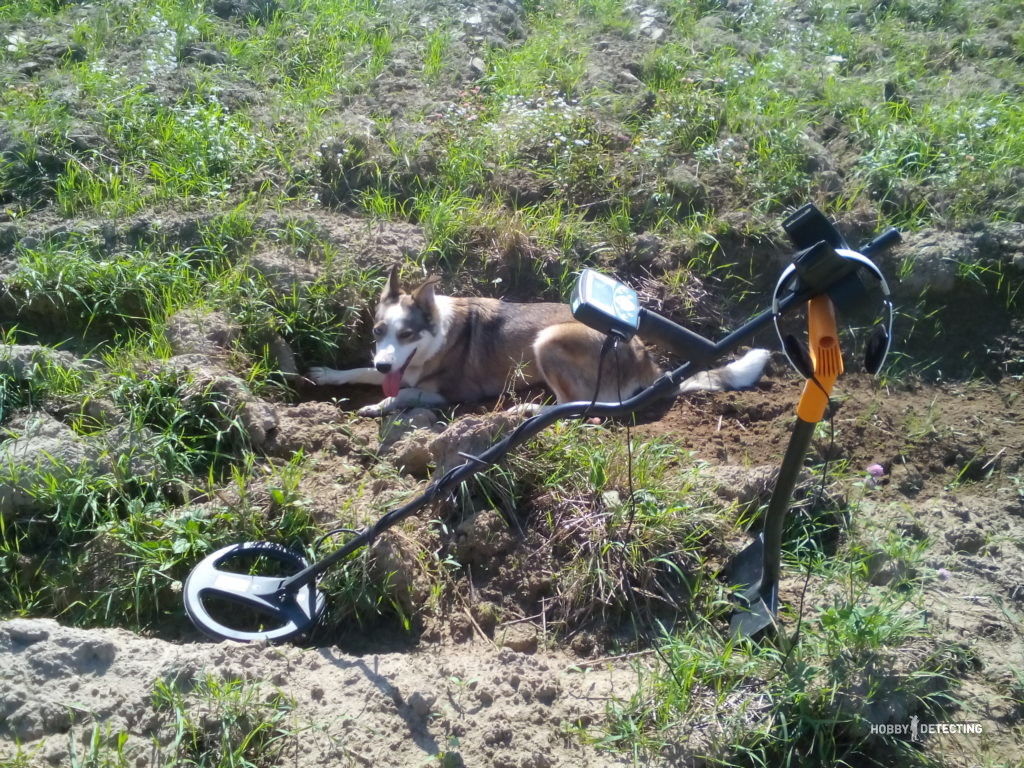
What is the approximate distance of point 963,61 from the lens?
675 centimetres

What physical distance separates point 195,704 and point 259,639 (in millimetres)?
380

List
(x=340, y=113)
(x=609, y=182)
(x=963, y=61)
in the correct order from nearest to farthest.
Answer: (x=609, y=182)
(x=340, y=113)
(x=963, y=61)

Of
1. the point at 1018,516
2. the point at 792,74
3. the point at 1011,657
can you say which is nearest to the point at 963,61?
the point at 792,74

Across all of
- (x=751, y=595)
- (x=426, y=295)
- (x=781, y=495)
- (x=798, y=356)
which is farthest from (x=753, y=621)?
(x=426, y=295)

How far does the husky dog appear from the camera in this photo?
494 cm

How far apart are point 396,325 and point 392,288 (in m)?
0.23

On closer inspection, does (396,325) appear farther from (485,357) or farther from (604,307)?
(604,307)

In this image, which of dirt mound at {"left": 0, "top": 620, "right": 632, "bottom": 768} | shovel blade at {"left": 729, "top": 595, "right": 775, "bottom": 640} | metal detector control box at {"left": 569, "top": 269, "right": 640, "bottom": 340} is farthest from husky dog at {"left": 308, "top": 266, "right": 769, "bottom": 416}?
metal detector control box at {"left": 569, "top": 269, "right": 640, "bottom": 340}

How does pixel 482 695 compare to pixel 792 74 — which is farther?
pixel 792 74

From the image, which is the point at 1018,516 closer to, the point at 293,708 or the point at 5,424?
the point at 293,708

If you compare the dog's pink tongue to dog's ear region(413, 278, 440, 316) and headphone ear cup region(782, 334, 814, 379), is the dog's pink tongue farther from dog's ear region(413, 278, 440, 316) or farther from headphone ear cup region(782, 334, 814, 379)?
headphone ear cup region(782, 334, 814, 379)

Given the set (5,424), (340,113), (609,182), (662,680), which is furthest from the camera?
(340,113)

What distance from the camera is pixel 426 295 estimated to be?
198 inches

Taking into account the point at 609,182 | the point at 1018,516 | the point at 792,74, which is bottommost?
the point at 1018,516
